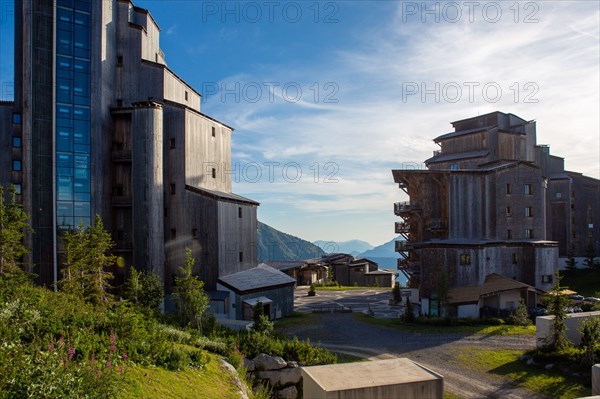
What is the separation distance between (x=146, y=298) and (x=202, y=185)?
13.8m

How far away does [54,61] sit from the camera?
32.8 metres

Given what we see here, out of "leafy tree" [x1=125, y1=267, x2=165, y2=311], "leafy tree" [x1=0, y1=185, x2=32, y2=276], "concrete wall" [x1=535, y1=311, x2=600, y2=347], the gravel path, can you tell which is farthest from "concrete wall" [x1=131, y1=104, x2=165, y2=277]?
"concrete wall" [x1=535, y1=311, x2=600, y2=347]

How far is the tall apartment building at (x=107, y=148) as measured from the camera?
1267 inches

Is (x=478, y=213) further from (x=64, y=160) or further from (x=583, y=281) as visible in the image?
(x=64, y=160)

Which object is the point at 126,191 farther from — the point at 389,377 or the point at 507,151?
the point at 507,151

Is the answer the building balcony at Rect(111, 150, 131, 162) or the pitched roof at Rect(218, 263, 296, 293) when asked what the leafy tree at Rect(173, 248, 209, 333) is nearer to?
the pitched roof at Rect(218, 263, 296, 293)

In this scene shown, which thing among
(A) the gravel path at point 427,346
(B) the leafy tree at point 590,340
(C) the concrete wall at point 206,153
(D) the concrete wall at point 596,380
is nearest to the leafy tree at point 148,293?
(A) the gravel path at point 427,346

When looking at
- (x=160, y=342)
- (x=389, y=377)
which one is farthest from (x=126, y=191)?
(x=389, y=377)

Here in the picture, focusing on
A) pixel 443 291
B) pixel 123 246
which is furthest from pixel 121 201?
pixel 443 291

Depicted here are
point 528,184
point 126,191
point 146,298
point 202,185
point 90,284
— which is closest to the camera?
point 90,284

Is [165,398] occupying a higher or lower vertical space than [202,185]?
lower

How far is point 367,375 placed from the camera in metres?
9.60

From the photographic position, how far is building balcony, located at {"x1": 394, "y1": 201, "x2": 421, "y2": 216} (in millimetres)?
44213

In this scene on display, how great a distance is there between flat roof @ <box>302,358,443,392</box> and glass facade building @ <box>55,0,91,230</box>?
29.8m
